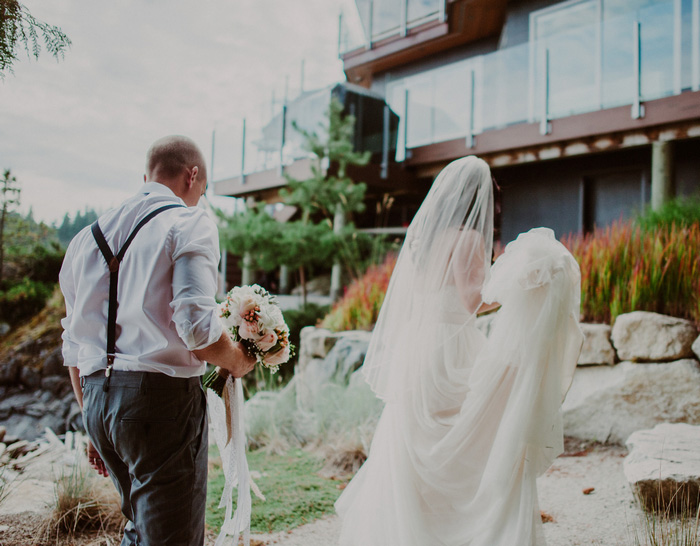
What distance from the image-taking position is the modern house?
7914mm

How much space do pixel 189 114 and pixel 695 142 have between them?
8.07 meters

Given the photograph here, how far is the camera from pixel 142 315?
1578 millimetres

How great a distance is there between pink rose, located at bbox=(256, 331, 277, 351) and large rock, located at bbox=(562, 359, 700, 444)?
3717 mm

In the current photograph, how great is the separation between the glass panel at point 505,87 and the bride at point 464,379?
7770 mm

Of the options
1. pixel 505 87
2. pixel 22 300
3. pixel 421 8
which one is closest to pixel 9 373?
pixel 22 300

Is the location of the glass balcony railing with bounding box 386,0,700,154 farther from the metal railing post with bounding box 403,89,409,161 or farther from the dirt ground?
the dirt ground

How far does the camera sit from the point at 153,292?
1585mm

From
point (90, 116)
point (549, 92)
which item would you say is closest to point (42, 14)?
point (90, 116)

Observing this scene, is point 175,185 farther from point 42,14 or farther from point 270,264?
point 270,264

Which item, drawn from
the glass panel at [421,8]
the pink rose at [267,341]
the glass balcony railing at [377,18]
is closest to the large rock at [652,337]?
the pink rose at [267,341]

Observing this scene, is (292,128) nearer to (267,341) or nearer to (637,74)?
(637,74)

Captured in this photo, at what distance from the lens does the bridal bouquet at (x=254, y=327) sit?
6.16 ft

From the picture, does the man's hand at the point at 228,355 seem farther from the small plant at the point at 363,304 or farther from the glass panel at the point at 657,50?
the glass panel at the point at 657,50

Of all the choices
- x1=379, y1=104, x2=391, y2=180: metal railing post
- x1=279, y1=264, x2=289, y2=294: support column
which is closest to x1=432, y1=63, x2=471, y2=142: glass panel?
x1=379, y1=104, x2=391, y2=180: metal railing post
